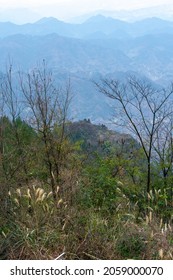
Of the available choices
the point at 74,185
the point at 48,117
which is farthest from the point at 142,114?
the point at 74,185

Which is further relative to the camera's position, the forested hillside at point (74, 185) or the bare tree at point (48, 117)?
the bare tree at point (48, 117)

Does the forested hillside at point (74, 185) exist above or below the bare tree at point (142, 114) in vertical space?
below

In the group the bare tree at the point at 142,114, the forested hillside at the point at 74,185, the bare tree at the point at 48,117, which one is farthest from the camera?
the bare tree at the point at 142,114

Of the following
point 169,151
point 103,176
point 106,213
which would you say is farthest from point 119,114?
point 106,213

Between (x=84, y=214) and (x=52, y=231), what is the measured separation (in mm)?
814

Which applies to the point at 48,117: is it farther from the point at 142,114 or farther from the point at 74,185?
the point at 142,114

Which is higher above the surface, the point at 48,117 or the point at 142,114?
the point at 142,114

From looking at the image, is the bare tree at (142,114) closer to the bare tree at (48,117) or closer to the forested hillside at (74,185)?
the forested hillside at (74,185)

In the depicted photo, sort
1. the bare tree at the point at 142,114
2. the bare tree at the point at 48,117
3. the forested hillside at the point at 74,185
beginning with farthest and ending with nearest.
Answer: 1. the bare tree at the point at 142,114
2. the bare tree at the point at 48,117
3. the forested hillside at the point at 74,185

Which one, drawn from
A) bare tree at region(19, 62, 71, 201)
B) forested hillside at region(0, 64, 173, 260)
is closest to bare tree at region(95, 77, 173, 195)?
forested hillside at region(0, 64, 173, 260)

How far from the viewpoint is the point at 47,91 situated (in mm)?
9266

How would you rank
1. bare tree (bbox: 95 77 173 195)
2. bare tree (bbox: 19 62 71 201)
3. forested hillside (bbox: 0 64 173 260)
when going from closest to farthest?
forested hillside (bbox: 0 64 173 260) → bare tree (bbox: 19 62 71 201) → bare tree (bbox: 95 77 173 195)

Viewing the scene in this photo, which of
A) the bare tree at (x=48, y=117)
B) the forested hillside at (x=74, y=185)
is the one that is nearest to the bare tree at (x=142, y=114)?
the forested hillside at (x=74, y=185)

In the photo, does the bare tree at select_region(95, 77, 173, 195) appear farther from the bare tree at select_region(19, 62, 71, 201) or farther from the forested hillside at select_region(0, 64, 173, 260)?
the bare tree at select_region(19, 62, 71, 201)
